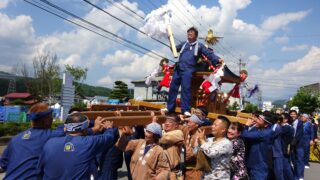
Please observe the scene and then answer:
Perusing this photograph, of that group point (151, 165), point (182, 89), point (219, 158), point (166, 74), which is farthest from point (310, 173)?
point (151, 165)

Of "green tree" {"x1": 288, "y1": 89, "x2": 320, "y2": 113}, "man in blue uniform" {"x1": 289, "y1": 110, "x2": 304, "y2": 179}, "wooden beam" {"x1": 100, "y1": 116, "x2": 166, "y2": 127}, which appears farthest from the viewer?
"green tree" {"x1": 288, "y1": 89, "x2": 320, "y2": 113}

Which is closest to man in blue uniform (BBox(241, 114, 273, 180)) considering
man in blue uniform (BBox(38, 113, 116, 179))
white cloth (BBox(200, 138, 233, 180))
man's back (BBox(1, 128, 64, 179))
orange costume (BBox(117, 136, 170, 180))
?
white cloth (BBox(200, 138, 233, 180))

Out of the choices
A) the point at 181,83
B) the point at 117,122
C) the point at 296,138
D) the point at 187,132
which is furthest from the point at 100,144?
the point at 296,138

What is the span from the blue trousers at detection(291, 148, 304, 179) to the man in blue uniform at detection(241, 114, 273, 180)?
16.4ft

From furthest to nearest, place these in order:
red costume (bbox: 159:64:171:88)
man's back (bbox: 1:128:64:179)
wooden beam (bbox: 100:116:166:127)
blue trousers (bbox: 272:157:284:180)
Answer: blue trousers (bbox: 272:157:284:180), red costume (bbox: 159:64:171:88), wooden beam (bbox: 100:116:166:127), man's back (bbox: 1:128:64:179)

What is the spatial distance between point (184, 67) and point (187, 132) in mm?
1669

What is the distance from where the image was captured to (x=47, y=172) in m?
3.73

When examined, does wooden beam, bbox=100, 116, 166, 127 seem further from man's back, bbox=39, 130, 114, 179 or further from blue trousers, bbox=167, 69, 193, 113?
blue trousers, bbox=167, 69, 193, 113

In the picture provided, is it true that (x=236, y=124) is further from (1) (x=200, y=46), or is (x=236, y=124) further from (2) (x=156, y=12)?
(2) (x=156, y=12)

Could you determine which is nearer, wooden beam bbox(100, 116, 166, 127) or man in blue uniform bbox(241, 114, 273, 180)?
wooden beam bbox(100, 116, 166, 127)

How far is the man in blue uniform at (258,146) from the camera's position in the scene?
6301mm

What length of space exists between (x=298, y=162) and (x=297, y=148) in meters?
0.41

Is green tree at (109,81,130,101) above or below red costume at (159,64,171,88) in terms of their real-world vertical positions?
above

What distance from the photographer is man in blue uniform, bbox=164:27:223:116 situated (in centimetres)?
680
